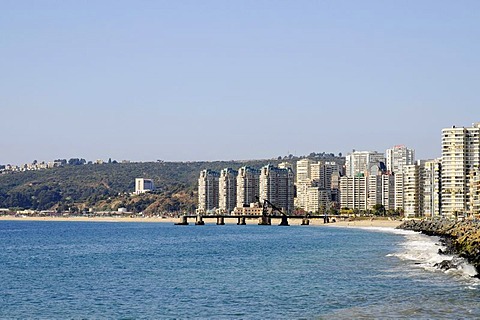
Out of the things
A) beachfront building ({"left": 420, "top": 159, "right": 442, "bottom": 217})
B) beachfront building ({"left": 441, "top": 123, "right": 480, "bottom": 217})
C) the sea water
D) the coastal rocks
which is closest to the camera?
the sea water

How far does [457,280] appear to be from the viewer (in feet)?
140

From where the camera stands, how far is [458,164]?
162m

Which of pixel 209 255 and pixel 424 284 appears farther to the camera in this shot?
pixel 209 255

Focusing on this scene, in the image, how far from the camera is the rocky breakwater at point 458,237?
167ft

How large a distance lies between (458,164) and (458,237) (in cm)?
7981

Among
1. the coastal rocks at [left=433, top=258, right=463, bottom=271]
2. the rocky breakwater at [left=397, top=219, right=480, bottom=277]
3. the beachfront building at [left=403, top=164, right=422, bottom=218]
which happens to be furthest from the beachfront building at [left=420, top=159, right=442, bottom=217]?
the coastal rocks at [left=433, top=258, right=463, bottom=271]

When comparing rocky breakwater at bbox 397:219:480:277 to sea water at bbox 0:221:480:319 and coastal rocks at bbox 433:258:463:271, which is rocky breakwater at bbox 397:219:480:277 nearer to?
coastal rocks at bbox 433:258:463:271

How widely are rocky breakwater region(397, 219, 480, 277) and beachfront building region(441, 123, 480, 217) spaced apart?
11.3 meters

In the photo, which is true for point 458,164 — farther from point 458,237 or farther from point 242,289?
point 242,289

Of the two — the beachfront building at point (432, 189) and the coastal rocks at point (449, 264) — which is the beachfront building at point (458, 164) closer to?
the beachfront building at point (432, 189)

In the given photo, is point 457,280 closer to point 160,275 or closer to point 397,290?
point 397,290

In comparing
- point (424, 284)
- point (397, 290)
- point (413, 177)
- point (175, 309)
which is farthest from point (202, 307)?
point (413, 177)

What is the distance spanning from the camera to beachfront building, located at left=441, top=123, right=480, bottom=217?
158500 millimetres

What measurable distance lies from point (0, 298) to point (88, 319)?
9.04 m
